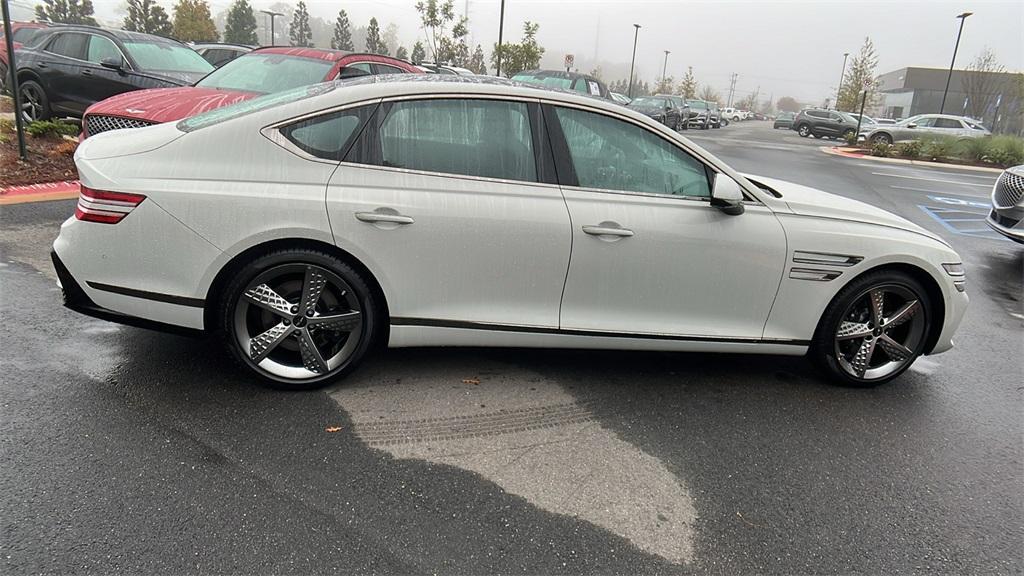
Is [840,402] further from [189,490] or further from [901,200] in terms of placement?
[901,200]

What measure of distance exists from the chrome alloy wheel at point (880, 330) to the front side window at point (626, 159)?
1.21 metres

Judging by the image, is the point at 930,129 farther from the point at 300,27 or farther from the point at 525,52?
the point at 300,27

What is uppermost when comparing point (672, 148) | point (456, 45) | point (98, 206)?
point (456, 45)

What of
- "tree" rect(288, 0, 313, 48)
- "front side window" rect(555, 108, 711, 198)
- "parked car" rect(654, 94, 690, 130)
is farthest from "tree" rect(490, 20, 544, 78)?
"tree" rect(288, 0, 313, 48)

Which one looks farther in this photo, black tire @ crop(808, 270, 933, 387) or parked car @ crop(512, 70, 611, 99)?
parked car @ crop(512, 70, 611, 99)

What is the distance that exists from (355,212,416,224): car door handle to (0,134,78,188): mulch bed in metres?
6.04

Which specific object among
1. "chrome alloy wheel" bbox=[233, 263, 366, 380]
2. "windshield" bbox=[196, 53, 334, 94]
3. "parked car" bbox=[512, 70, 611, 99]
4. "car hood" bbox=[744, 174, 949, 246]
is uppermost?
"parked car" bbox=[512, 70, 611, 99]

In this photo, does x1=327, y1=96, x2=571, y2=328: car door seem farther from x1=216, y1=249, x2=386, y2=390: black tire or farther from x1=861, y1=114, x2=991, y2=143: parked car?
x1=861, y1=114, x2=991, y2=143: parked car

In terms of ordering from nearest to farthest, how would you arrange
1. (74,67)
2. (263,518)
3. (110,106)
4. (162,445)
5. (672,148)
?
1. (263,518)
2. (162,445)
3. (672,148)
4. (110,106)
5. (74,67)

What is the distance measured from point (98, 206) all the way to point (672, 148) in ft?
9.52

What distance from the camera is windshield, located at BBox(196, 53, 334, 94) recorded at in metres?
7.40

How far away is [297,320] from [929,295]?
3.61m

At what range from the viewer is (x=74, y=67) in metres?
10.0

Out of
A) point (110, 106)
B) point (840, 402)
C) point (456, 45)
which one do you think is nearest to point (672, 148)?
point (840, 402)
